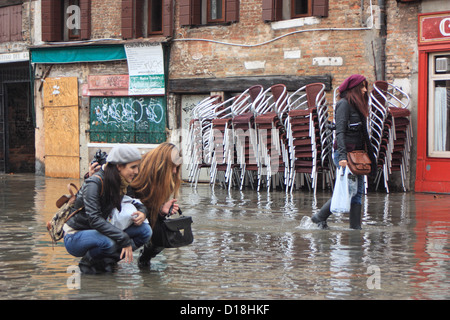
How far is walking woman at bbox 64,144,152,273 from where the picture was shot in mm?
6562

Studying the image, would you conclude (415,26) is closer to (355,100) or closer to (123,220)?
(355,100)

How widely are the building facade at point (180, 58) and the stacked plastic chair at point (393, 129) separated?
0.20 metres

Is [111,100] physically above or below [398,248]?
above

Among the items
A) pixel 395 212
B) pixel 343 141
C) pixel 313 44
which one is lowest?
pixel 395 212

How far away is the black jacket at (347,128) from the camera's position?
373 inches

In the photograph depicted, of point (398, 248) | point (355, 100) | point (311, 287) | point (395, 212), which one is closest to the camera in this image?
point (311, 287)

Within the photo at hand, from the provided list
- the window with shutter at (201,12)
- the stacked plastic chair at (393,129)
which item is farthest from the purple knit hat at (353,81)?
the window with shutter at (201,12)

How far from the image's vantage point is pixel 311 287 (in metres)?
6.33

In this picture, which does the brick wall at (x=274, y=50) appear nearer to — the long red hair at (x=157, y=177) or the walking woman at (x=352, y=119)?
the walking woman at (x=352, y=119)

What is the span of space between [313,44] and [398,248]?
29.7ft

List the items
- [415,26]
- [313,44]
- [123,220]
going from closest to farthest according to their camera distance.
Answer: [123,220]
[415,26]
[313,44]

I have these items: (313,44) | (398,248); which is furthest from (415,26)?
(398,248)

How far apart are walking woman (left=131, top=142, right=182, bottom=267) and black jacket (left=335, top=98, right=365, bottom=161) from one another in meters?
2.99

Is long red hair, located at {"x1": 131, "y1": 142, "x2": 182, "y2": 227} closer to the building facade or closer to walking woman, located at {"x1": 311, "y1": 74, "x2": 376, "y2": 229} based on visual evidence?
walking woman, located at {"x1": 311, "y1": 74, "x2": 376, "y2": 229}
